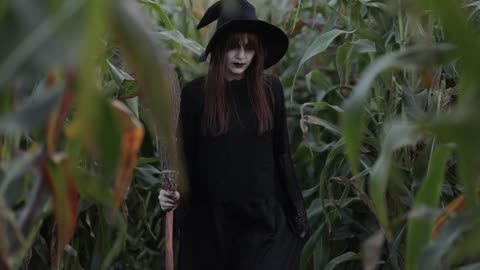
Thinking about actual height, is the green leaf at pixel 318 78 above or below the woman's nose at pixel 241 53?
below

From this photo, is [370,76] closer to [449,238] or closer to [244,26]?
[449,238]

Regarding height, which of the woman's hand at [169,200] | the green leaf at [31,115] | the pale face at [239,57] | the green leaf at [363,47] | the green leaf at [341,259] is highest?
the green leaf at [31,115]

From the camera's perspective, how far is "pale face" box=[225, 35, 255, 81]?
2320mm

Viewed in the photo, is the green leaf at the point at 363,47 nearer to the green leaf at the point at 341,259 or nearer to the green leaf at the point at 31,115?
the green leaf at the point at 341,259

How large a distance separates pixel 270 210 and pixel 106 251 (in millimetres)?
463

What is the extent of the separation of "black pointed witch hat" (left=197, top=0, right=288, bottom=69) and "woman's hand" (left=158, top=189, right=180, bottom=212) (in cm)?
35

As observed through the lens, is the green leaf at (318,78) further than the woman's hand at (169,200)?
Yes

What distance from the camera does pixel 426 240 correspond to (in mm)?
1113

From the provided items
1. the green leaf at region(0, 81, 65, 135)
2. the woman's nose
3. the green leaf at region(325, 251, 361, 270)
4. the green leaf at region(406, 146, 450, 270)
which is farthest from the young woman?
the green leaf at region(0, 81, 65, 135)

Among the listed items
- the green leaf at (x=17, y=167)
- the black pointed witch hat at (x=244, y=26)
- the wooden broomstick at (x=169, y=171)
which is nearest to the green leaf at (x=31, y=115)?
the green leaf at (x=17, y=167)

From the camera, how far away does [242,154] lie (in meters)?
2.39

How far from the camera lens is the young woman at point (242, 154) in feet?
7.74

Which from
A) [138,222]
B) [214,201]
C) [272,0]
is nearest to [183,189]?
[214,201]

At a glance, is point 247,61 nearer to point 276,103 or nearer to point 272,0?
point 276,103
